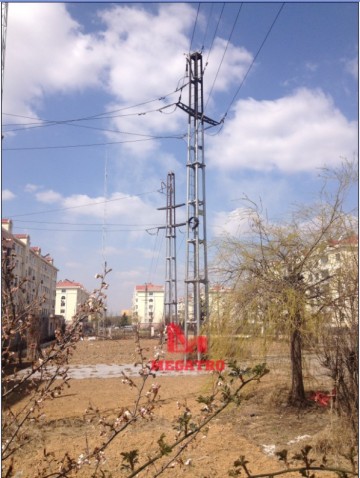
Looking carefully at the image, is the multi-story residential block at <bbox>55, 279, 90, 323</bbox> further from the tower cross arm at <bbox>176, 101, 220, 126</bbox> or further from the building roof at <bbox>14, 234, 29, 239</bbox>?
the tower cross arm at <bbox>176, 101, 220, 126</bbox>

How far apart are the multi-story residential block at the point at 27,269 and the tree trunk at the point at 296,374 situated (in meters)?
2.74

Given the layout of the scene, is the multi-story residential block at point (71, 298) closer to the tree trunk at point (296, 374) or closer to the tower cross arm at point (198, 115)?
the tower cross arm at point (198, 115)

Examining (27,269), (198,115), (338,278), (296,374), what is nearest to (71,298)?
(27,269)

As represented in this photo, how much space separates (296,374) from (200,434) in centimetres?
197

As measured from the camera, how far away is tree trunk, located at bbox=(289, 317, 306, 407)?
3933mm

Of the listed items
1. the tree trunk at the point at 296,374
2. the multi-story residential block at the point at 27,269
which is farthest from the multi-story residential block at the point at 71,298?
the tree trunk at the point at 296,374

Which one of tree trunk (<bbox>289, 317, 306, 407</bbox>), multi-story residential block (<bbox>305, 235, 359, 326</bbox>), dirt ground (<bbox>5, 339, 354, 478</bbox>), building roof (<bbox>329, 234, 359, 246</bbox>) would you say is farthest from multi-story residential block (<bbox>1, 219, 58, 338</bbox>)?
tree trunk (<bbox>289, 317, 306, 407</bbox>)

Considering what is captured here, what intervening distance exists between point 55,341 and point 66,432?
9.11 ft

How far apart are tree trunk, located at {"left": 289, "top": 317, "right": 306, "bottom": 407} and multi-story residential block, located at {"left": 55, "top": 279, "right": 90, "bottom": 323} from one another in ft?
8.25

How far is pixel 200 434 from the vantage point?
256cm

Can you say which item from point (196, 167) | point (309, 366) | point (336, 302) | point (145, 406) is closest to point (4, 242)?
point (145, 406)

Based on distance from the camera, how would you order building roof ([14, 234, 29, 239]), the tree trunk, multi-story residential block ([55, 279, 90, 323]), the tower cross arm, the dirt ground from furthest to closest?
the tree trunk → the dirt ground → the tower cross arm → building roof ([14, 234, 29, 239]) → multi-story residential block ([55, 279, 90, 323])

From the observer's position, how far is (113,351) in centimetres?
1145

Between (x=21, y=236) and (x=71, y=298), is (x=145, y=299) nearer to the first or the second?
(x=71, y=298)
